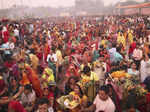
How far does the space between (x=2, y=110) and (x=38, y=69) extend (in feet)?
5.45

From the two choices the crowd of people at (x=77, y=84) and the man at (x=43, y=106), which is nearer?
the man at (x=43, y=106)

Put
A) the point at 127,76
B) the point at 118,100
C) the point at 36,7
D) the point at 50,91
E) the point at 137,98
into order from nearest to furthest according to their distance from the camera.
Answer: the point at 137,98
the point at 118,100
the point at 127,76
the point at 50,91
the point at 36,7

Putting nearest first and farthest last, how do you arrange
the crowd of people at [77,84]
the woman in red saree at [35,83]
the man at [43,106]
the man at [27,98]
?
the man at [43,106] < the crowd of people at [77,84] < the man at [27,98] < the woman in red saree at [35,83]

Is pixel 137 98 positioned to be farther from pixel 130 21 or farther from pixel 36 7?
pixel 36 7

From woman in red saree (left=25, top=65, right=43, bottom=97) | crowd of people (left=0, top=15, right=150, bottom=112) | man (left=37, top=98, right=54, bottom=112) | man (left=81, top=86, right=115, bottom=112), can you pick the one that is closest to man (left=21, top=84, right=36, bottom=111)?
crowd of people (left=0, top=15, right=150, bottom=112)

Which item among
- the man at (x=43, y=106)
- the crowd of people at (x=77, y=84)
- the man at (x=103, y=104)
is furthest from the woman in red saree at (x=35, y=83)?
the man at (x=103, y=104)

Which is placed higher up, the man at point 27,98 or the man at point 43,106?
the man at point 43,106

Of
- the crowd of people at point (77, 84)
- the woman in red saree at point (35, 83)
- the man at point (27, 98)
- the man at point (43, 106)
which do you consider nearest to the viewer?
the man at point (43, 106)

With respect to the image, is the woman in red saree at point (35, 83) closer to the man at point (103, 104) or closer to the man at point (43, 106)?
the man at point (43, 106)

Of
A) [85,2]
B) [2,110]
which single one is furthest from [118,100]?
[85,2]

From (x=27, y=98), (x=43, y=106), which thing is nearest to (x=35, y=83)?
(x=27, y=98)

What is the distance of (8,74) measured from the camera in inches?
163

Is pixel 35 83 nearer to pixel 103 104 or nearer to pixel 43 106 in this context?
pixel 43 106

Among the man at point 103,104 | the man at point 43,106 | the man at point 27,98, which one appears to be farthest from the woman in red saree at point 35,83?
the man at point 103,104
